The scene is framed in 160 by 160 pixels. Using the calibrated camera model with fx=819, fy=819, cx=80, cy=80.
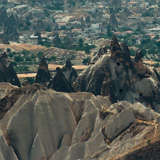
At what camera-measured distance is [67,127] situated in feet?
427

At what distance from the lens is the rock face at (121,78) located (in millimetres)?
184125

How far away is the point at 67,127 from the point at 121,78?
59.3 meters

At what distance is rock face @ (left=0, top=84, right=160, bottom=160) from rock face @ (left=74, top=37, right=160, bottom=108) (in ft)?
161

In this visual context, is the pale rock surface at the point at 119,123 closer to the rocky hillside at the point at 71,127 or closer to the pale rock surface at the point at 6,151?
the rocky hillside at the point at 71,127

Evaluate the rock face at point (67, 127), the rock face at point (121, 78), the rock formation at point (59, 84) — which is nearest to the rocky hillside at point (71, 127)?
the rock face at point (67, 127)

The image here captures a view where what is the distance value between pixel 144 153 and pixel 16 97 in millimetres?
31138

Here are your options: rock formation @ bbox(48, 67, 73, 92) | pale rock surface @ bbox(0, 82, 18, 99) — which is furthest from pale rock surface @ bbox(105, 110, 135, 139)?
rock formation @ bbox(48, 67, 73, 92)

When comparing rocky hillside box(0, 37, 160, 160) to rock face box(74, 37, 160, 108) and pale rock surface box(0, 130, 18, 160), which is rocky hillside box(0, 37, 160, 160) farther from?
rock face box(74, 37, 160, 108)

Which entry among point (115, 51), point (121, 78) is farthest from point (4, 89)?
point (115, 51)

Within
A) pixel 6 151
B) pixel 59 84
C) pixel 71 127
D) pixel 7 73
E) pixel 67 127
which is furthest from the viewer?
pixel 7 73

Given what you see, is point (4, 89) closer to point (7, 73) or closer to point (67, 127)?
point (67, 127)

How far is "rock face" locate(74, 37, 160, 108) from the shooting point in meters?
184

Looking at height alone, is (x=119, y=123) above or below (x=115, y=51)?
above

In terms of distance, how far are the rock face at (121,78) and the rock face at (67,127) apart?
4913 cm
